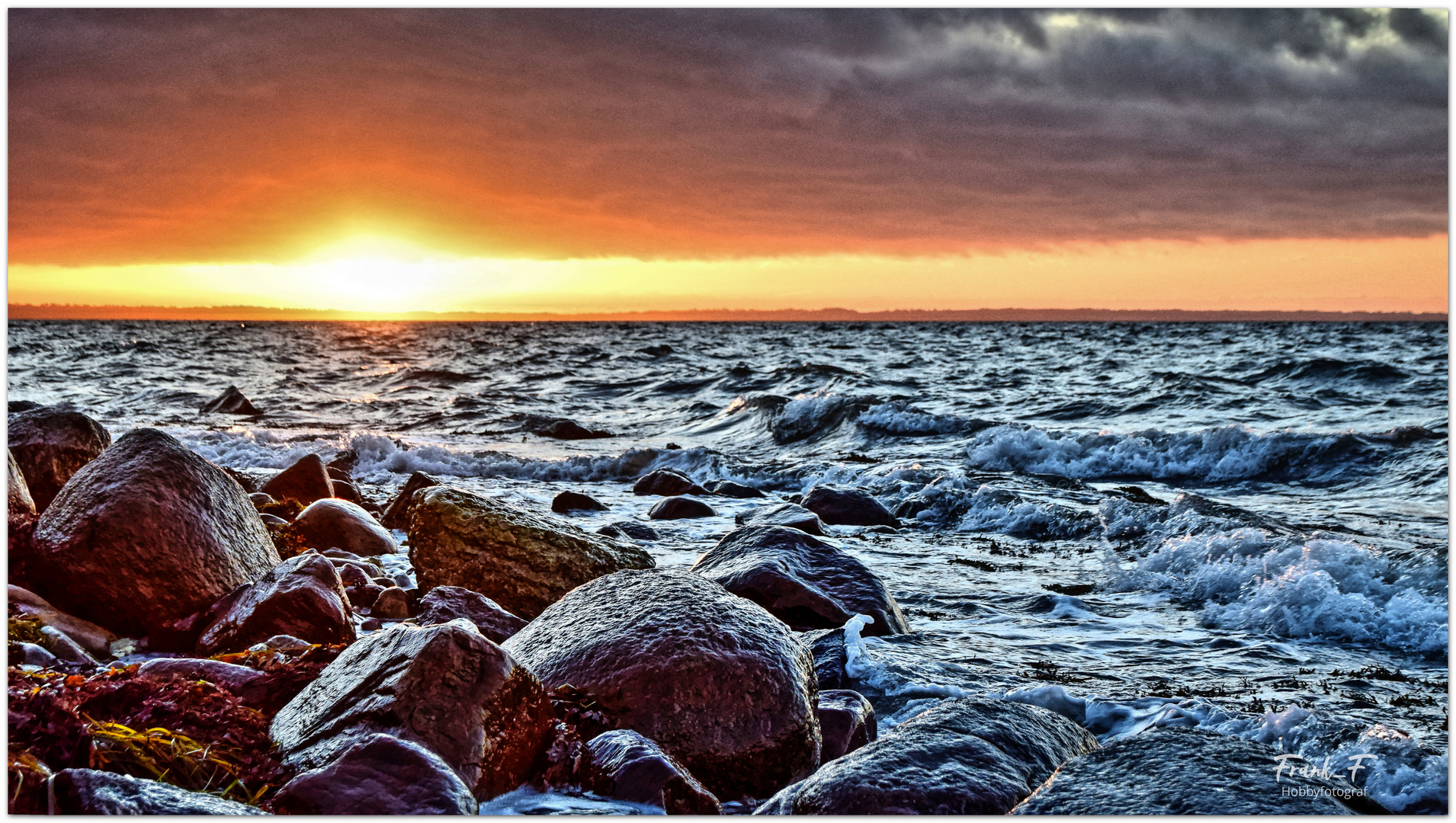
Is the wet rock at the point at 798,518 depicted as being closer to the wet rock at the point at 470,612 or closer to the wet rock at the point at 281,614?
the wet rock at the point at 470,612

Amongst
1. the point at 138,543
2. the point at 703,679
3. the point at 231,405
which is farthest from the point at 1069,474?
the point at 231,405

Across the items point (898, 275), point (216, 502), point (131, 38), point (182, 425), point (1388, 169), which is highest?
point (131, 38)

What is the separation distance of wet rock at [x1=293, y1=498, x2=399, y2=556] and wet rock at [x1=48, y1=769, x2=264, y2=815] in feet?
A: 16.7

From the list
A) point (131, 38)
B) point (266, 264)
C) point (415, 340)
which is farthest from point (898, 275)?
point (415, 340)

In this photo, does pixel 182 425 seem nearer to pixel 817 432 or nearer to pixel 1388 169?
pixel 817 432

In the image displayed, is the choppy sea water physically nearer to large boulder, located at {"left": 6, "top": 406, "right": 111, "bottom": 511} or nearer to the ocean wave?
the ocean wave

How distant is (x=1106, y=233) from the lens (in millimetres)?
6266

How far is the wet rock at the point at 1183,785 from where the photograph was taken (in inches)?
128

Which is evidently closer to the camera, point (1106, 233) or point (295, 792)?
point (295, 792)

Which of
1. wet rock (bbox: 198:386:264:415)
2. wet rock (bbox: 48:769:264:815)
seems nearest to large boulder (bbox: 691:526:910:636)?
wet rock (bbox: 48:769:264:815)

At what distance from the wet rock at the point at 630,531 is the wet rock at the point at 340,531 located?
6.91 feet

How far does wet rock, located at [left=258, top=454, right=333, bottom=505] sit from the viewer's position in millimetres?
10266

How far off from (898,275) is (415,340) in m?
56.5

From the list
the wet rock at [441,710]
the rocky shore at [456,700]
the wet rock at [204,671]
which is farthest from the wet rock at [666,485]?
the wet rock at [441,710]
